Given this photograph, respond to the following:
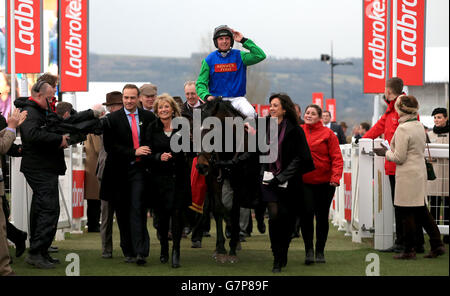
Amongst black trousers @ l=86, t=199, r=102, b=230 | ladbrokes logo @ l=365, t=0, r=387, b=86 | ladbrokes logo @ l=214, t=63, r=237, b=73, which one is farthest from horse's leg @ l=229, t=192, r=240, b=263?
ladbrokes logo @ l=365, t=0, r=387, b=86

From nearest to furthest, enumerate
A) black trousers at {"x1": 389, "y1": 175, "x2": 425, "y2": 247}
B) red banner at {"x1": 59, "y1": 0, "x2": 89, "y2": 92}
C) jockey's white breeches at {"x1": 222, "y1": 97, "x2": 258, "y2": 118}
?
jockey's white breeches at {"x1": 222, "y1": 97, "x2": 258, "y2": 118} → black trousers at {"x1": 389, "y1": 175, "x2": 425, "y2": 247} → red banner at {"x1": 59, "y1": 0, "x2": 89, "y2": 92}

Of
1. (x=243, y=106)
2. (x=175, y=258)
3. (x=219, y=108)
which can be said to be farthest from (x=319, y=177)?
(x=175, y=258)

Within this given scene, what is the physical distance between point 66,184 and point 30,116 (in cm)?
396

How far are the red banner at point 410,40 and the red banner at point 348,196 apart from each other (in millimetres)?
3207

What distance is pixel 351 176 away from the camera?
12430 millimetres

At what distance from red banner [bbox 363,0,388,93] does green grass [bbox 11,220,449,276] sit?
559 centimetres

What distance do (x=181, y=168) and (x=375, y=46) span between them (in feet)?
27.2

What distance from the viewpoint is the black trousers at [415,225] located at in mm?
9344

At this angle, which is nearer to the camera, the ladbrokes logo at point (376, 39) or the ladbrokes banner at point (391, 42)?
the ladbrokes banner at point (391, 42)

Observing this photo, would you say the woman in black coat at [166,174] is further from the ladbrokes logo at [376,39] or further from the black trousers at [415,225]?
the ladbrokes logo at [376,39]

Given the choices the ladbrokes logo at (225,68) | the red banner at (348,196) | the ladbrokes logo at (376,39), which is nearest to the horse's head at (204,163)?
the ladbrokes logo at (225,68)

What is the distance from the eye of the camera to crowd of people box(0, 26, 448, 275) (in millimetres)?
8656

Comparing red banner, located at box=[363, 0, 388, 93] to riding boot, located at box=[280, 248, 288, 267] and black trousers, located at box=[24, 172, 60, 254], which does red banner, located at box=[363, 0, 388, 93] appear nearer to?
riding boot, located at box=[280, 248, 288, 267]
